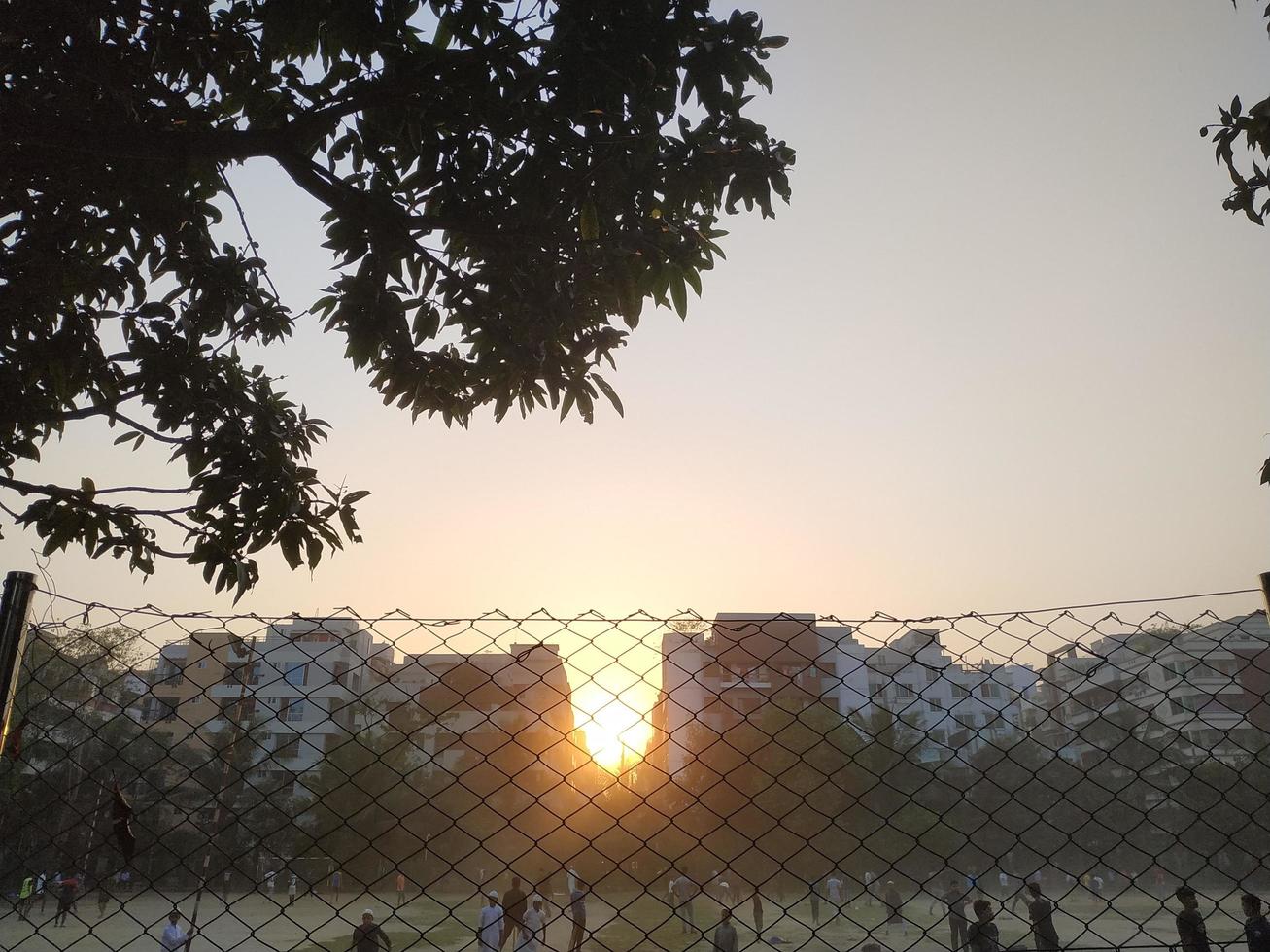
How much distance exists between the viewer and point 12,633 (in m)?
2.34

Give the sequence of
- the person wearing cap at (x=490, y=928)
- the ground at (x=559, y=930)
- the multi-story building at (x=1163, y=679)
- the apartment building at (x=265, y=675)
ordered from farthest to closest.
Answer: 1. the ground at (x=559, y=930)
2. the person wearing cap at (x=490, y=928)
3. the apartment building at (x=265, y=675)
4. the multi-story building at (x=1163, y=679)

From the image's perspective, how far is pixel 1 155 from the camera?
338 centimetres

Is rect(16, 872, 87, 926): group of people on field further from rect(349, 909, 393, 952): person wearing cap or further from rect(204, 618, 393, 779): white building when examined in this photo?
rect(349, 909, 393, 952): person wearing cap

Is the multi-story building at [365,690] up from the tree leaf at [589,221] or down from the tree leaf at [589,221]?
down

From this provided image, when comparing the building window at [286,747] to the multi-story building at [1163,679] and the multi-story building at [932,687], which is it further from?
the multi-story building at [1163,679]

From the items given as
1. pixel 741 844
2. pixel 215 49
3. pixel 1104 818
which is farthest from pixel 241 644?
pixel 1104 818

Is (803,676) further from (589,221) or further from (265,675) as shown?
(589,221)

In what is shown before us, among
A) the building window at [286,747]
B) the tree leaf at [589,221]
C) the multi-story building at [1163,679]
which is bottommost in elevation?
the building window at [286,747]

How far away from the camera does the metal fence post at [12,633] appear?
90.8 inches

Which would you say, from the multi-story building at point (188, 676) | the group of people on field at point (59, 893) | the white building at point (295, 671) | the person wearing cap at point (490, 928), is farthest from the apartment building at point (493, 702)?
the person wearing cap at point (490, 928)

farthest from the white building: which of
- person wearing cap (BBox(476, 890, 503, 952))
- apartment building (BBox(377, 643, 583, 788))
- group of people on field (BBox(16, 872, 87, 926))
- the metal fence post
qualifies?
person wearing cap (BBox(476, 890, 503, 952))

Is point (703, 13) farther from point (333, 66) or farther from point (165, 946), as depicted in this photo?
point (165, 946)

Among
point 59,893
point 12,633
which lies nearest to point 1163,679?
point 12,633

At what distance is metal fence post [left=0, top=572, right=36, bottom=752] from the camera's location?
7.57 feet
